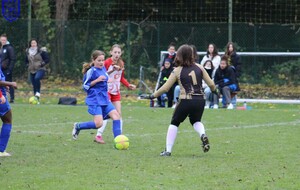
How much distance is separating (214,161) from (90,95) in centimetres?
284

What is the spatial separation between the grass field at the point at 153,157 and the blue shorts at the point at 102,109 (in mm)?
533

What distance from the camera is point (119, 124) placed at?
13.4 m

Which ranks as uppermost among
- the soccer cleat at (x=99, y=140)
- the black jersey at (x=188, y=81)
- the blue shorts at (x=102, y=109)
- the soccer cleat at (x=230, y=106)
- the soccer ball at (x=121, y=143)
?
the black jersey at (x=188, y=81)

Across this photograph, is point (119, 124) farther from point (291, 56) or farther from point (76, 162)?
point (291, 56)

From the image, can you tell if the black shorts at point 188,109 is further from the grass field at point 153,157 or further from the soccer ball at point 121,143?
the soccer ball at point 121,143

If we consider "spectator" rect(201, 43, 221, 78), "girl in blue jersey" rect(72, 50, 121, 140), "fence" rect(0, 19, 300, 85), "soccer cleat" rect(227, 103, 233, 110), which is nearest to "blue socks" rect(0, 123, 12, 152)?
"girl in blue jersey" rect(72, 50, 121, 140)

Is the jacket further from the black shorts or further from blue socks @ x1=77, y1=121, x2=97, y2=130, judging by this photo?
the black shorts

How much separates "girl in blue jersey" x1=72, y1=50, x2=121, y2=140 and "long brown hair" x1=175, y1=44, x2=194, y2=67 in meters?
1.65

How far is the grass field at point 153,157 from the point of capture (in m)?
9.39

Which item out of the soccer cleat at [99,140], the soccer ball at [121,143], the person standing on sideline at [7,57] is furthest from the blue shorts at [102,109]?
the person standing on sideline at [7,57]

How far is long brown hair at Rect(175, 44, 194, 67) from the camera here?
39.3ft

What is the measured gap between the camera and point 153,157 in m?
11.8

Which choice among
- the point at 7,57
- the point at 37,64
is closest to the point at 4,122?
the point at 7,57

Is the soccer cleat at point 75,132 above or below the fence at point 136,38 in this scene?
below
